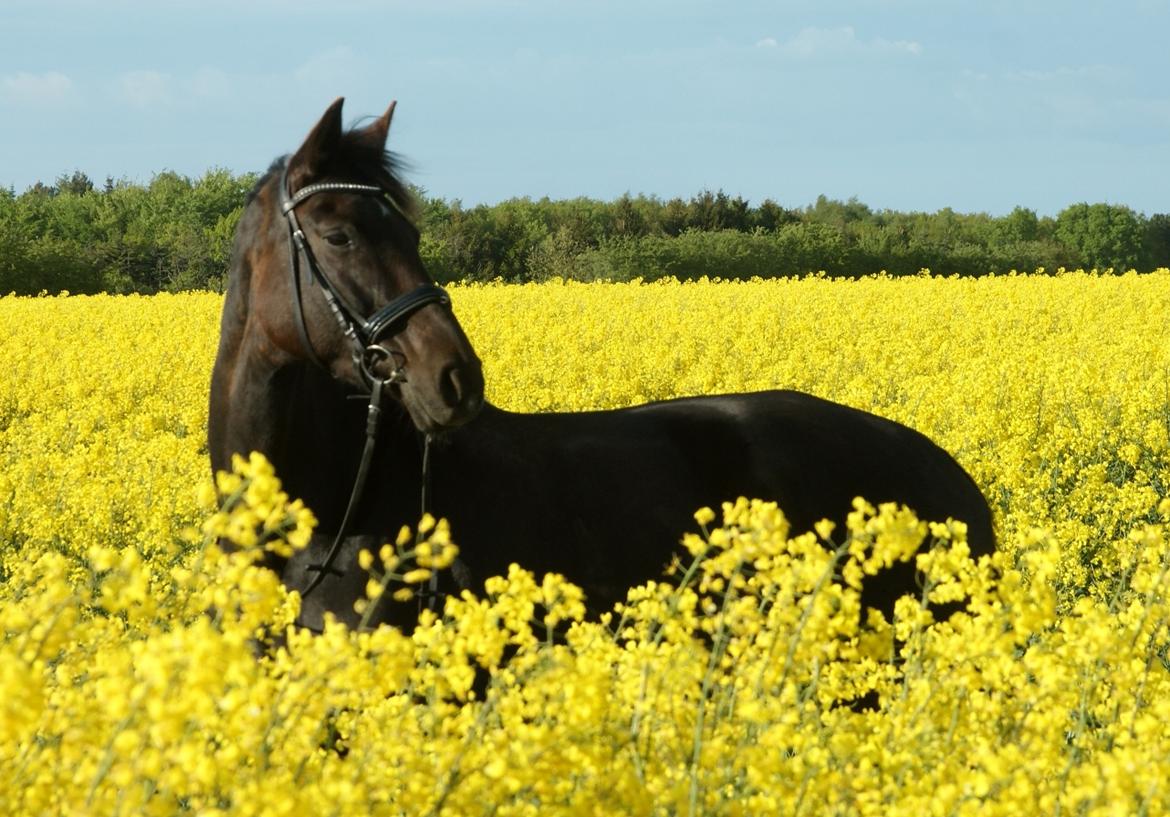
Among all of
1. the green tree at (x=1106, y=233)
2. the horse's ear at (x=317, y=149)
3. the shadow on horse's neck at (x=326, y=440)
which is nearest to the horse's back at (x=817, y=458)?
the shadow on horse's neck at (x=326, y=440)

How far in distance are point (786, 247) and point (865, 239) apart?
16.7ft

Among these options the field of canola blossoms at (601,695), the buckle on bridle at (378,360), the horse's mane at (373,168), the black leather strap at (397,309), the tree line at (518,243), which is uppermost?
the tree line at (518,243)

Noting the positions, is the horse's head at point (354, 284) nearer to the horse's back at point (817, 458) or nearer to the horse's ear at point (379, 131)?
the horse's ear at point (379, 131)

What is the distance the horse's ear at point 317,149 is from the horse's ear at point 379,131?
137mm

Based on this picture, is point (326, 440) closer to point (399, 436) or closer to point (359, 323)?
point (399, 436)

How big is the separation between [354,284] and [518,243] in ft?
135

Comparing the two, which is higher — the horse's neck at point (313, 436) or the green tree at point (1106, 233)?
the green tree at point (1106, 233)

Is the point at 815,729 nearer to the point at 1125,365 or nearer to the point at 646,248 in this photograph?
the point at 1125,365

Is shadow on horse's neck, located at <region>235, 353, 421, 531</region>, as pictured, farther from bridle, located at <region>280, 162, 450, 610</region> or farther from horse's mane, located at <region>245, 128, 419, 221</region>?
horse's mane, located at <region>245, 128, 419, 221</region>

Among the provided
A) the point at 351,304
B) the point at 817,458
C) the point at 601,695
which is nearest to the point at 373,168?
the point at 351,304

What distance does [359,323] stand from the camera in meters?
3.90

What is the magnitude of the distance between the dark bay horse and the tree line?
23.6 m

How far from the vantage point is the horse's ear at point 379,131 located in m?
4.29

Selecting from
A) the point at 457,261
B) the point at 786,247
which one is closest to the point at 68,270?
the point at 457,261
